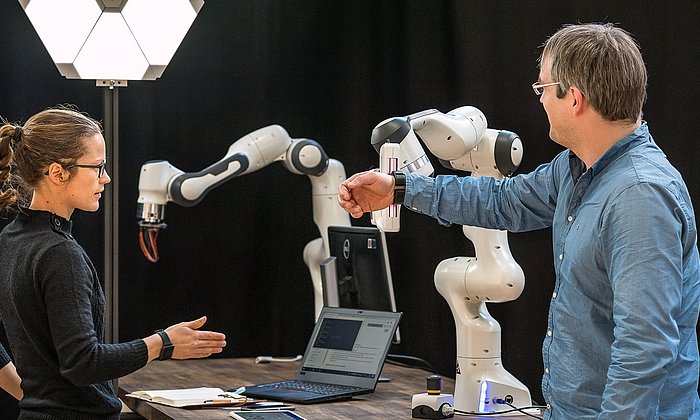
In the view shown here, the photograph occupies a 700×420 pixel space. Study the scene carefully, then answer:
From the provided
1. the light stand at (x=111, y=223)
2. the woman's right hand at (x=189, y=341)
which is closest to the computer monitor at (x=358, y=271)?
the light stand at (x=111, y=223)

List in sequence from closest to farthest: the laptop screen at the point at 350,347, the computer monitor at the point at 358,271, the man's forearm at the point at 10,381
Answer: the man's forearm at the point at 10,381
the laptop screen at the point at 350,347
the computer monitor at the point at 358,271

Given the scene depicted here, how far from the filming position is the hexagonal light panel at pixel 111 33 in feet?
9.41

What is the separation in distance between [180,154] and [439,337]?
1.20m

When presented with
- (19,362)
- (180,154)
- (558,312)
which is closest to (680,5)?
(558,312)

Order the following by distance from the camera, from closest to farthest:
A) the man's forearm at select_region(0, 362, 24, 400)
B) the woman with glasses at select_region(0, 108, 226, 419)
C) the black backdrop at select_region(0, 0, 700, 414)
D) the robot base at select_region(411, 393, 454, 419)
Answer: the woman with glasses at select_region(0, 108, 226, 419), the man's forearm at select_region(0, 362, 24, 400), the robot base at select_region(411, 393, 454, 419), the black backdrop at select_region(0, 0, 700, 414)

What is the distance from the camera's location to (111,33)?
2.91 metres

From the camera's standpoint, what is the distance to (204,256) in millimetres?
3928

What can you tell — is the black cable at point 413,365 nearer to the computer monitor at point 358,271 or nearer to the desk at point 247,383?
the desk at point 247,383

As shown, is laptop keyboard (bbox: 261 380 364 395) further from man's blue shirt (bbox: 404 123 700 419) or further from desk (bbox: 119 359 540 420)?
man's blue shirt (bbox: 404 123 700 419)

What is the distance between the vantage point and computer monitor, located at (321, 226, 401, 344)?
320 cm

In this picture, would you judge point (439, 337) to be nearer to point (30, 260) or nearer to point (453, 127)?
point (453, 127)

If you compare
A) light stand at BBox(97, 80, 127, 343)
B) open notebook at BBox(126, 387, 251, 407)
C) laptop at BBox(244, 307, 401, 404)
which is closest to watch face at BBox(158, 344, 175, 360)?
open notebook at BBox(126, 387, 251, 407)

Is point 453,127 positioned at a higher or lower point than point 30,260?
higher

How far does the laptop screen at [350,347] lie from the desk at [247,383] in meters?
0.08
